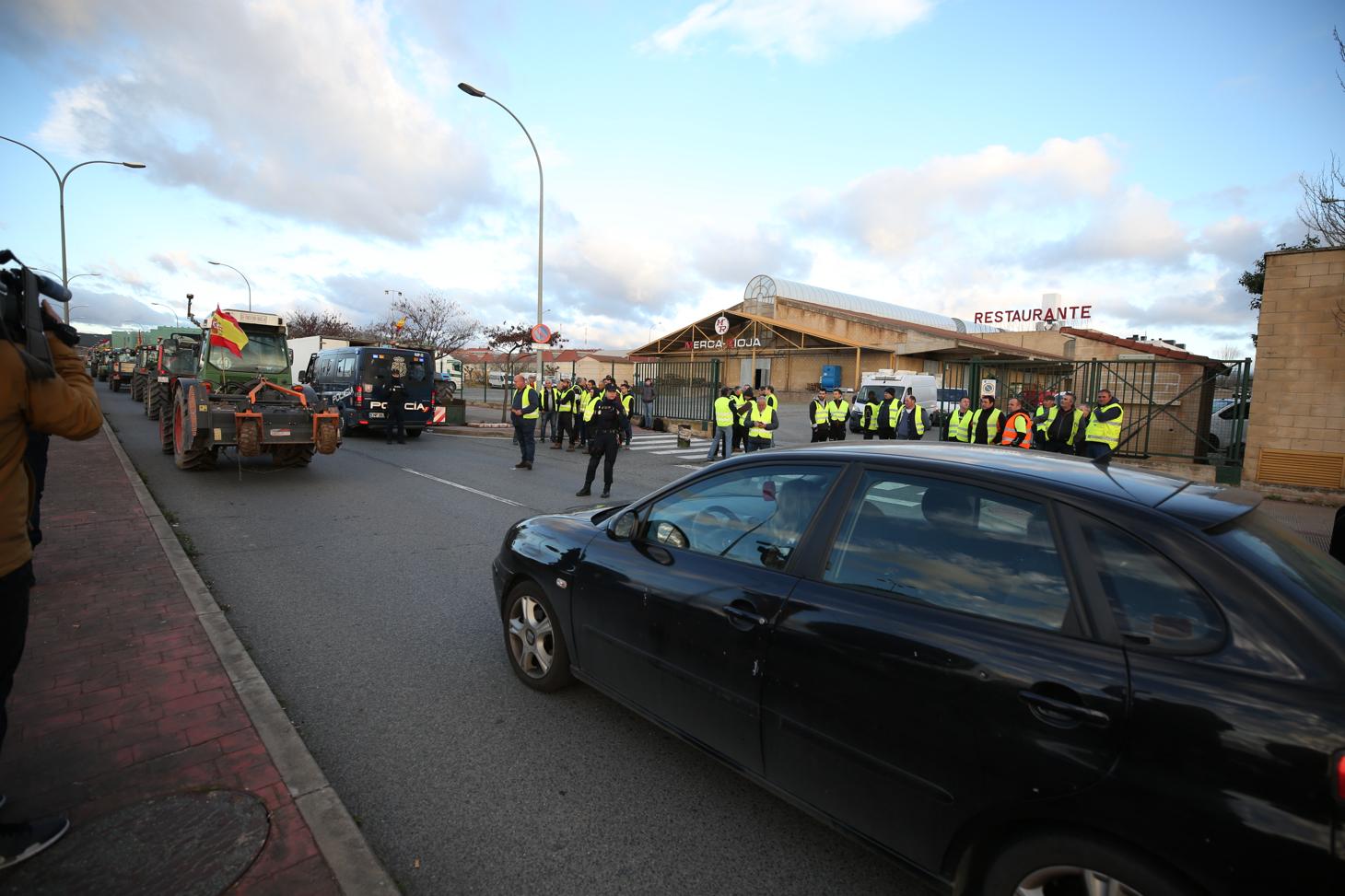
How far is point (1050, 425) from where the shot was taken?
1166 cm

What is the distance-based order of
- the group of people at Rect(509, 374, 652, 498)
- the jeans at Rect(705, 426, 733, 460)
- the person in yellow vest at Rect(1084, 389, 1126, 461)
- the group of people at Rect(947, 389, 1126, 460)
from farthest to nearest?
the jeans at Rect(705, 426, 733, 460) → the group of people at Rect(947, 389, 1126, 460) → the person in yellow vest at Rect(1084, 389, 1126, 461) → the group of people at Rect(509, 374, 652, 498)

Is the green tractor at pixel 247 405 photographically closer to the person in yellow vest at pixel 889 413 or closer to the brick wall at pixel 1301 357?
the person in yellow vest at pixel 889 413

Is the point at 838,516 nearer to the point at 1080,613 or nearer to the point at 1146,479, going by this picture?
the point at 1080,613

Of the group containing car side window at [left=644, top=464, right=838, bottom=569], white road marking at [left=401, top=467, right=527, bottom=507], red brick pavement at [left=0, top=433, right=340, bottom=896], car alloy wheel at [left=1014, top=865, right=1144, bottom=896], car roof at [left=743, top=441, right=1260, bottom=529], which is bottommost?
red brick pavement at [left=0, top=433, right=340, bottom=896]

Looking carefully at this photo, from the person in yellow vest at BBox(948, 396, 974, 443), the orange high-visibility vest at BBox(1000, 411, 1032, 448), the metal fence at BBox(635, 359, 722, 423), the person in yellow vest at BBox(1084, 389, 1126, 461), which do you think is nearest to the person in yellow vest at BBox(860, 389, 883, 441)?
the person in yellow vest at BBox(948, 396, 974, 443)

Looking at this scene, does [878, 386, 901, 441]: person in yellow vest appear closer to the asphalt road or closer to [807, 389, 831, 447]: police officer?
[807, 389, 831, 447]: police officer

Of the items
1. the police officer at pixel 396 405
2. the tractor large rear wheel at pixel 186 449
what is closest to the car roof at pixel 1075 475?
the tractor large rear wheel at pixel 186 449

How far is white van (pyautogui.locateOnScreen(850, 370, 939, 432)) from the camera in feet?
78.2

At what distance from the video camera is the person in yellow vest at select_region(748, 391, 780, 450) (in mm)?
11145

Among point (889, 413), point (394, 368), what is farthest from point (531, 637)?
point (394, 368)

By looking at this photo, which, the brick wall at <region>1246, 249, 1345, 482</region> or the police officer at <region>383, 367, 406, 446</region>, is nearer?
the brick wall at <region>1246, 249, 1345, 482</region>

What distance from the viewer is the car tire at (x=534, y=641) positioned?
3.61 m

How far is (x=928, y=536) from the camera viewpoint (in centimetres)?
235

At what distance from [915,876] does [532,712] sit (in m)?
2.08
